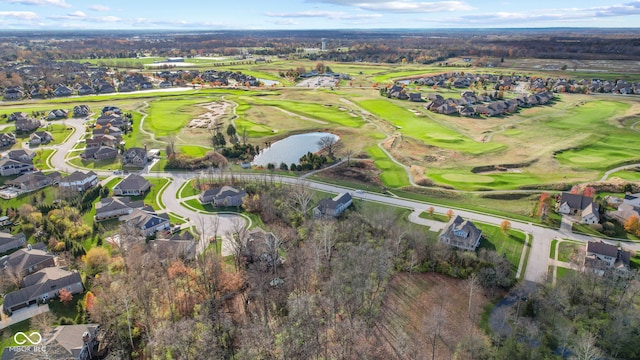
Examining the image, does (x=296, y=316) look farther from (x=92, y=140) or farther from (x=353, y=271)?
(x=92, y=140)

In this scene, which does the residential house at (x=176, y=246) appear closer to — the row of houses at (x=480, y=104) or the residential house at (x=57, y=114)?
the residential house at (x=57, y=114)

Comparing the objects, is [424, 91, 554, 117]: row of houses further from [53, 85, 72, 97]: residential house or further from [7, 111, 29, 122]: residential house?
[53, 85, 72, 97]: residential house

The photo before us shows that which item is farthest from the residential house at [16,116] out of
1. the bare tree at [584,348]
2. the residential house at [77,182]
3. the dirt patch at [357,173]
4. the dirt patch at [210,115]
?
the bare tree at [584,348]

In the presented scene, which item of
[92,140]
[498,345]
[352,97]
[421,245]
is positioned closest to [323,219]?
[421,245]

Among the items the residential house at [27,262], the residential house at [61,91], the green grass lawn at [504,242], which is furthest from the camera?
the residential house at [61,91]

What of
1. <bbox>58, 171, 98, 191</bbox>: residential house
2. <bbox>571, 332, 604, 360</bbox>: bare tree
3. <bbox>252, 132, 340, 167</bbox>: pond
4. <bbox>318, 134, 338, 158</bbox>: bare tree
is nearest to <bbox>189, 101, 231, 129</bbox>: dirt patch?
<bbox>252, 132, 340, 167</bbox>: pond

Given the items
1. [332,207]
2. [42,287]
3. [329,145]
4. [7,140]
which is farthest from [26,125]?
[332,207]
